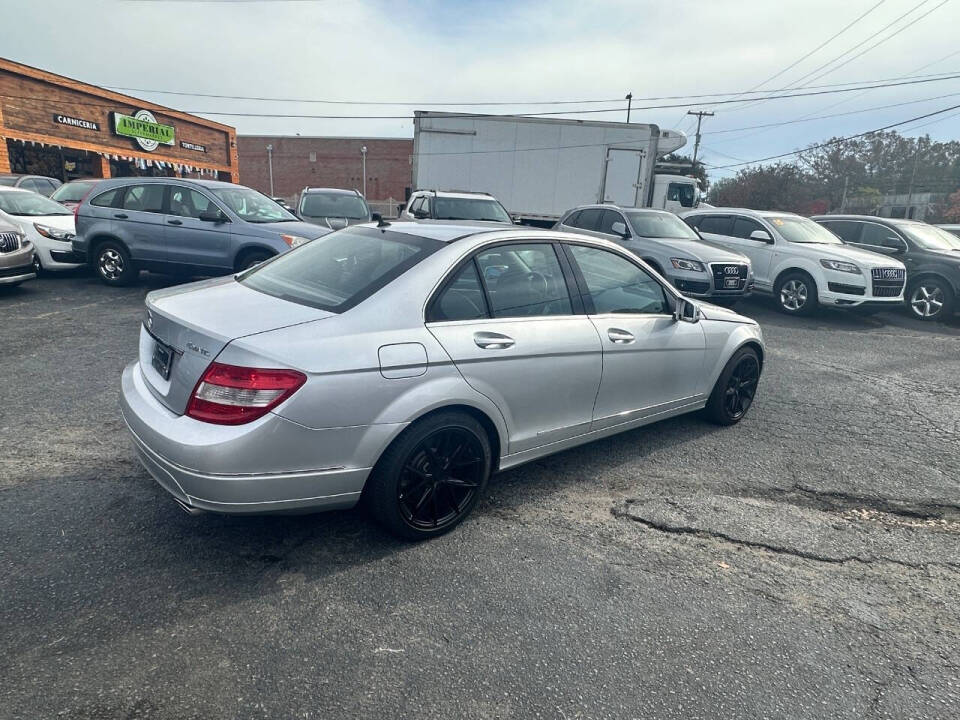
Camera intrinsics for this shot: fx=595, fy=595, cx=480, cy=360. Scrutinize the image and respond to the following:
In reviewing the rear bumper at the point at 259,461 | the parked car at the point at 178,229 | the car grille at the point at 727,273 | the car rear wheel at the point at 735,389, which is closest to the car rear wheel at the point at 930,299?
the car grille at the point at 727,273

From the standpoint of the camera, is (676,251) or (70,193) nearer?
(676,251)

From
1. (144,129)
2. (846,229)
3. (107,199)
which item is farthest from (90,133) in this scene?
(846,229)

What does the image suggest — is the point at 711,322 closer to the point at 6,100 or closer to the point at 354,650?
the point at 354,650

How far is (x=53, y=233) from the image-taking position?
9.88 metres

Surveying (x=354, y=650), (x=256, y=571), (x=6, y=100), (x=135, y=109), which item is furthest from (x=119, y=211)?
(x=135, y=109)

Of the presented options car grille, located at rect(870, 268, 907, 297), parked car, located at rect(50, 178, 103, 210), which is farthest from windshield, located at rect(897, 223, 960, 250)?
parked car, located at rect(50, 178, 103, 210)

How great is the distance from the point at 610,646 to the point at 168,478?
2052 mm

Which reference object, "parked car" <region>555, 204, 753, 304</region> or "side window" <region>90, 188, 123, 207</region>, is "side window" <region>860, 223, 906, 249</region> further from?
"side window" <region>90, 188, 123, 207</region>

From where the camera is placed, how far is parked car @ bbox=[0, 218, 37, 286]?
8211 millimetres

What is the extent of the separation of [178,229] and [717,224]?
9.63 m

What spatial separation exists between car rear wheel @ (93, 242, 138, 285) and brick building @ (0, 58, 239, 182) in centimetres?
1617

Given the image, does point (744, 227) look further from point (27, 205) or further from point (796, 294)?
point (27, 205)

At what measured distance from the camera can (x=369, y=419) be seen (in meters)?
2.68

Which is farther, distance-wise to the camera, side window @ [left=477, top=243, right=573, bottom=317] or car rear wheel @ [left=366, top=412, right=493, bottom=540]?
side window @ [left=477, top=243, right=573, bottom=317]
